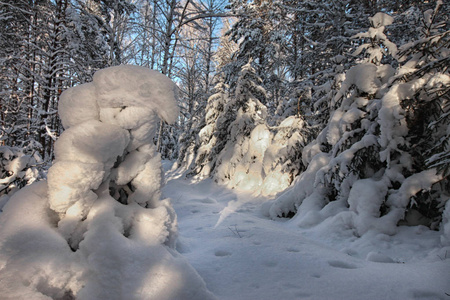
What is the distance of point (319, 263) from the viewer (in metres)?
2.62

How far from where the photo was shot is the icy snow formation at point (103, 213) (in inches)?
69.7

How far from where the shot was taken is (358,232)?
377 centimetres

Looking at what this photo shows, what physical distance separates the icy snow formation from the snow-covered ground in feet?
1.81

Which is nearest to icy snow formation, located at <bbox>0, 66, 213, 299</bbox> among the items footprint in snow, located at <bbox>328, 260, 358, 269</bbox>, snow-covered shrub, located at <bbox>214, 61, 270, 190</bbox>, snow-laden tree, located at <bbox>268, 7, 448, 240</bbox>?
footprint in snow, located at <bbox>328, 260, 358, 269</bbox>

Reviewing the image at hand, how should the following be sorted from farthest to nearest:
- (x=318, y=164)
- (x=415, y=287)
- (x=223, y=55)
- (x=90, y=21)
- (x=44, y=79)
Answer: (x=223, y=55) < (x=90, y=21) < (x=44, y=79) < (x=318, y=164) < (x=415, y=287)

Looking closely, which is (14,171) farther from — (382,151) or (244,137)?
(244,137)

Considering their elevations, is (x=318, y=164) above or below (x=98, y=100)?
below

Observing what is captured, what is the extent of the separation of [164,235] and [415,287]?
7.36 ft

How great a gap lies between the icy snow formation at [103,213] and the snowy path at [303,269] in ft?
1.61

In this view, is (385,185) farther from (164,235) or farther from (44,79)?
(44,79)

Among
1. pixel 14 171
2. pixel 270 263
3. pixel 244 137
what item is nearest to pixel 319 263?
pixel 270 263

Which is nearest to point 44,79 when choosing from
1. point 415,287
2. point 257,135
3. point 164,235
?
point 257,135

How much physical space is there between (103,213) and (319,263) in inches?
87.4

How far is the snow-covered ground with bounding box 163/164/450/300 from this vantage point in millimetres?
2096
